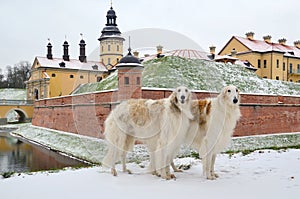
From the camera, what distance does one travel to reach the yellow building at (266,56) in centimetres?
3559

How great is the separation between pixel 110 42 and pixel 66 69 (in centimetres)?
728

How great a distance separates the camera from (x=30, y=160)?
14.0 metres

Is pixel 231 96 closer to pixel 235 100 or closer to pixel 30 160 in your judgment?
pixel 235 100

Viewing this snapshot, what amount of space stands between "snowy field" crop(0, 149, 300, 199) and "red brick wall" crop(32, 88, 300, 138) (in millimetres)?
7531

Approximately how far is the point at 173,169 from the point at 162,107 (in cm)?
116

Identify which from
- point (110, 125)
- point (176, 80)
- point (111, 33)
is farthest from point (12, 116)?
point (110, 125)

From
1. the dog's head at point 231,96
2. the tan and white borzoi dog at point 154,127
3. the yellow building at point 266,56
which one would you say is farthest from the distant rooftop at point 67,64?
the dog's head at point 231,96

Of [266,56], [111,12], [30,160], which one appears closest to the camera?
[30,160]

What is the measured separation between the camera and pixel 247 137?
608 inches

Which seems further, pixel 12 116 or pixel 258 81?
pixel 12 116

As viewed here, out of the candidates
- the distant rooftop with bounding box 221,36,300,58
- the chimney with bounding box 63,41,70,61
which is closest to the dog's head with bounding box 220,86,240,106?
the distant rooftop with bounding box 221,36,300,58

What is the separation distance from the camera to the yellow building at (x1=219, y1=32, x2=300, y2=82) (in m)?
35.6

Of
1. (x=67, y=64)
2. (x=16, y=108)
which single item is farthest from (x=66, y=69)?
(x=16, y=108)

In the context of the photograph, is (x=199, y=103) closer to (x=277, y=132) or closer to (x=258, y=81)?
(x=277, y=132)
